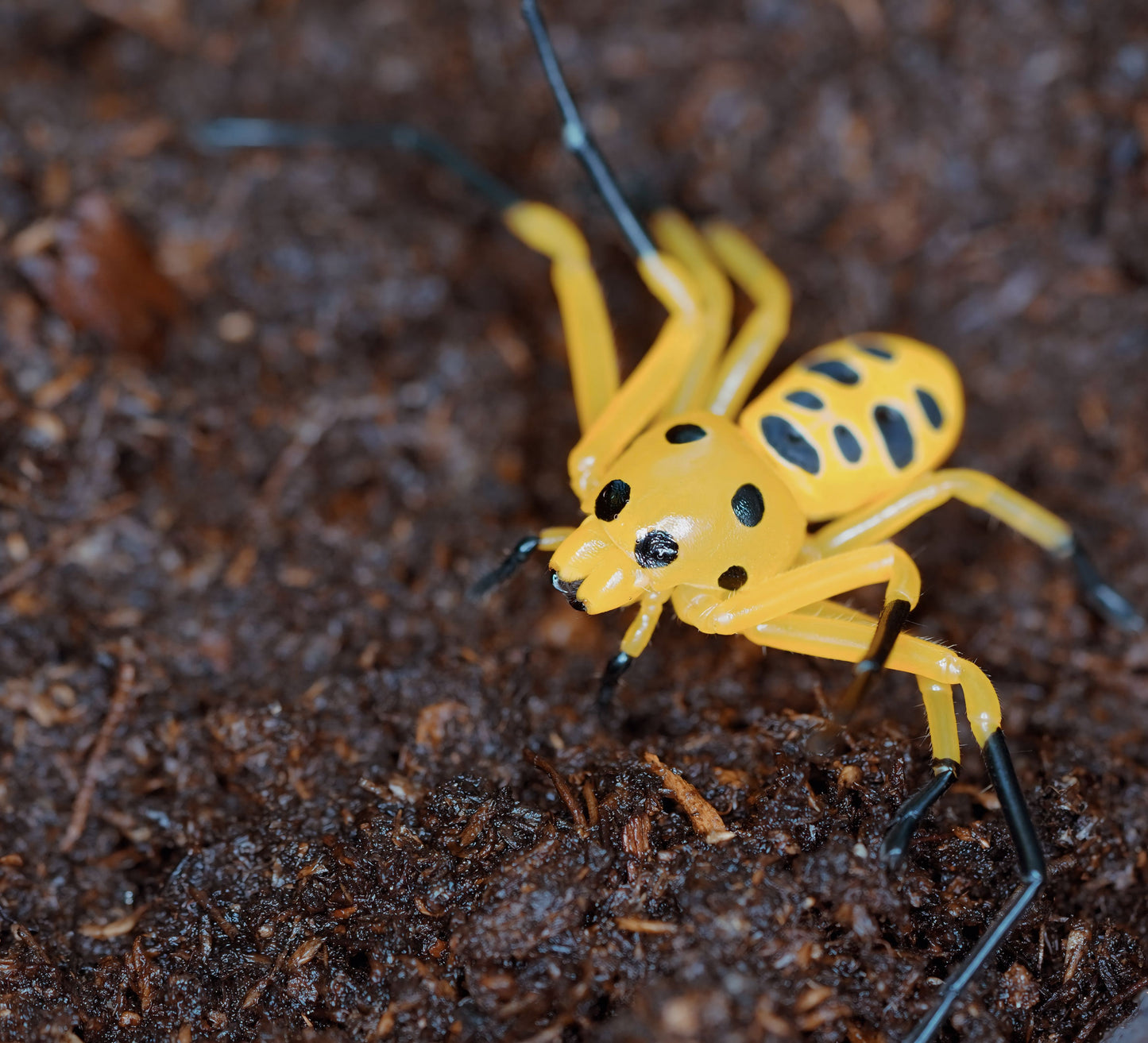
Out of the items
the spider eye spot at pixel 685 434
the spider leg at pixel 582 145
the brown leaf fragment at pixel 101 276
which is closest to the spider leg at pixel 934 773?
the spider eye spot at pixel 685 434

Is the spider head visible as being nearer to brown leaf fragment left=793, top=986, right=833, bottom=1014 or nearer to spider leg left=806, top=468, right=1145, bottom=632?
spider leg left=806, top=468, right=1145, bottom=632

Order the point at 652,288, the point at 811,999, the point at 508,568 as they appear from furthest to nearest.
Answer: the point at 652,288
the point at 508,568
the point at 811,999

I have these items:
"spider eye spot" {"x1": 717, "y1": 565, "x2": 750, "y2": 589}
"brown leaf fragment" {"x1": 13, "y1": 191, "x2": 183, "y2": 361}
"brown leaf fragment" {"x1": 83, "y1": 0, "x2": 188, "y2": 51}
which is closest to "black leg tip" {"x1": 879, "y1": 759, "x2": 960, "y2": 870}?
"spider eye spot" {"x1": 717, "y1": 565, "x2": 750, "y2": 589}

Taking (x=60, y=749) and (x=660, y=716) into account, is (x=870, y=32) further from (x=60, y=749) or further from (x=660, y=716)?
(x=60, y=749)

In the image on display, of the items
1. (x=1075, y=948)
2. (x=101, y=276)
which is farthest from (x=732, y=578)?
(x=101, y=276)

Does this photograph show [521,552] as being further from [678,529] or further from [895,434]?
[895,434]

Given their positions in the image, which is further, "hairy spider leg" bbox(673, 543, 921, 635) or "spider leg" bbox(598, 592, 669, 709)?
"spider leg" bbox(598, 592, 669, 709)

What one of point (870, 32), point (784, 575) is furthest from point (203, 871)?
point (870, 32)
